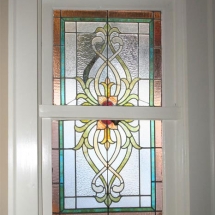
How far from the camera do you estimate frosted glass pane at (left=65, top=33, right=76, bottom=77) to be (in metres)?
1.52

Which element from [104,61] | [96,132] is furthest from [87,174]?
[104,61]

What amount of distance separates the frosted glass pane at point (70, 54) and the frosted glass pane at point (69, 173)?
1.06 ft

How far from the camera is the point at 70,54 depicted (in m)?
1.53

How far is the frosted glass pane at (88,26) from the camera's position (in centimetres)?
154

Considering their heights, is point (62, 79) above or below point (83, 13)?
below

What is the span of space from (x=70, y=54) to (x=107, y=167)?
483 mm
